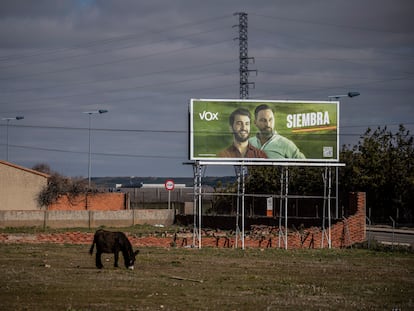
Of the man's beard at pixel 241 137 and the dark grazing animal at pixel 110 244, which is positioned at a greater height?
the man's beard at pixel 241 137

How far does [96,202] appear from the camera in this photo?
74.3m

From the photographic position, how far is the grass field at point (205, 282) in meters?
18.4

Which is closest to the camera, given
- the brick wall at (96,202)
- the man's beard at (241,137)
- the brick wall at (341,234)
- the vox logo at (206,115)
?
the vox logo at (206,115)

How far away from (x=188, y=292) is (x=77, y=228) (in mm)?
37468

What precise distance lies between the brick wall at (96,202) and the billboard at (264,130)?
33.8 metres

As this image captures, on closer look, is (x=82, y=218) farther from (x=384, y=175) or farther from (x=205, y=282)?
(x=205, y=282)

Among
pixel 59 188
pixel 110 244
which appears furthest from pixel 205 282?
pixel 59 188

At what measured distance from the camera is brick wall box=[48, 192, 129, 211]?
239 ft

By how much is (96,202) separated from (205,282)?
173ft

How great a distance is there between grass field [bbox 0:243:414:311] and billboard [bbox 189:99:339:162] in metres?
8.67

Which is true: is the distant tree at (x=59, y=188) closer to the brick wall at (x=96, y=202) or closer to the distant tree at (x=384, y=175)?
the brick wall at (x=96, y=202)

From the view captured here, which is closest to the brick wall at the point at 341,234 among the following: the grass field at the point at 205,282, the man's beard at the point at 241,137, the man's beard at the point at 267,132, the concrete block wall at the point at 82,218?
the man's beard at the point at 267,132

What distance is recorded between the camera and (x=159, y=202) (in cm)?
8412

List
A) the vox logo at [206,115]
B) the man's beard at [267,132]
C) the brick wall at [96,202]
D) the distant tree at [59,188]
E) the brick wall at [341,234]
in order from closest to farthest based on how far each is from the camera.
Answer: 1. the vox logo at [206,115]
2. the brick wall at [341,234]
3. the man's beard at [267,132]
4. the distant tree at [59,188]
5. the brick wall at [96,202]
